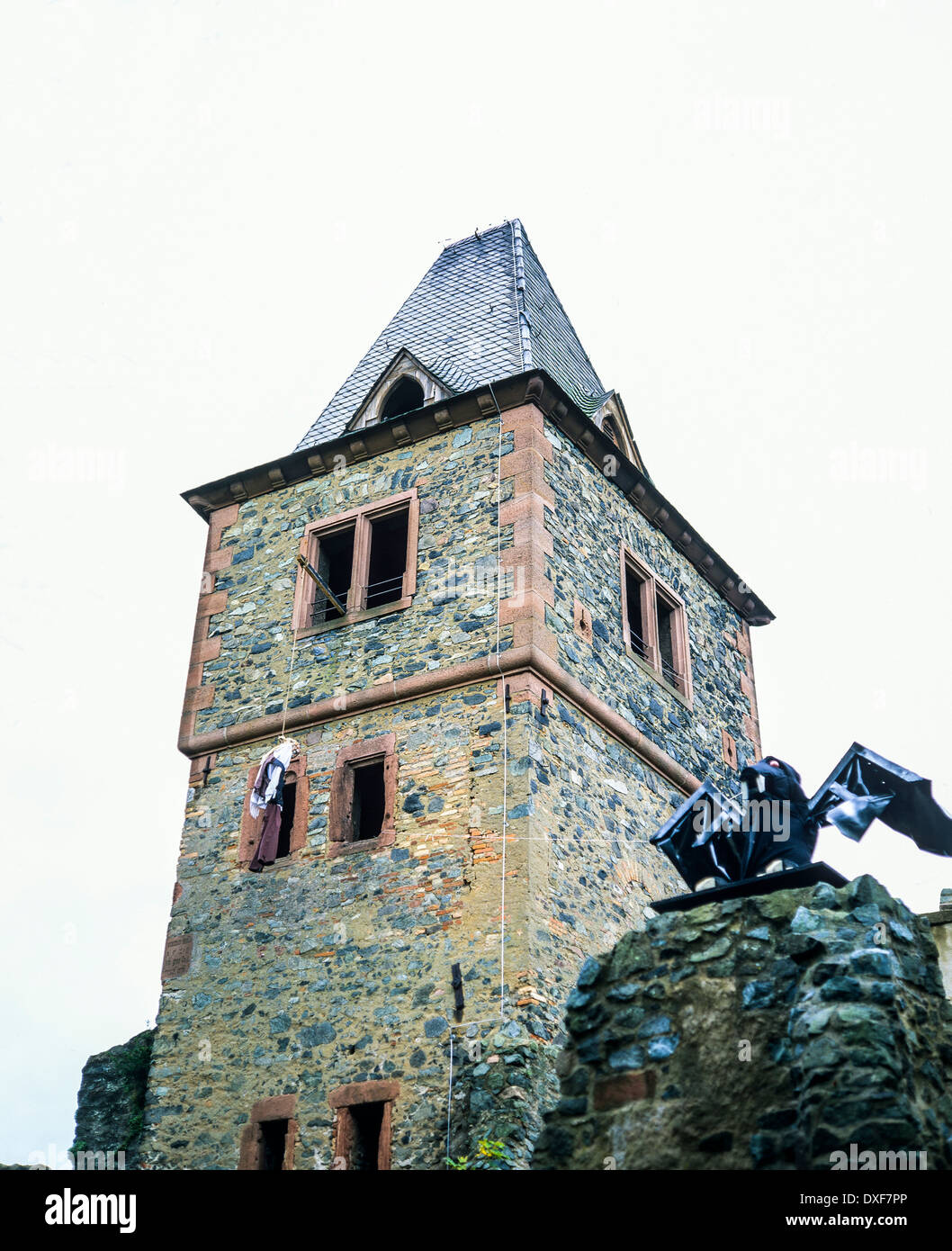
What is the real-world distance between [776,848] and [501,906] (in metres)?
4.85

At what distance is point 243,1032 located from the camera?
15680mm

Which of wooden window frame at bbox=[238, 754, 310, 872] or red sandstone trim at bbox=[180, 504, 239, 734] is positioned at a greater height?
red sandstone trim at bbox=[180, 504, 239, 734]

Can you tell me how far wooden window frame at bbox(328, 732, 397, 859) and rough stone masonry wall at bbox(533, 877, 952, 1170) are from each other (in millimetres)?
7191

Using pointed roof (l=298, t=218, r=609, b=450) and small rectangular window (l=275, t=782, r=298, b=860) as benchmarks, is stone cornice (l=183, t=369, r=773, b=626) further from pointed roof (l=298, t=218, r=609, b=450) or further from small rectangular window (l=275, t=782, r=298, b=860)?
small rectangular window (l=275, t=782, r=298, b=860)

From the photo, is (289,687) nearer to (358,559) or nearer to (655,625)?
(358,559)

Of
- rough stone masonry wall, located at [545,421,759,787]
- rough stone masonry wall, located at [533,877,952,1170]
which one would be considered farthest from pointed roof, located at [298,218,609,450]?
rough stone masonry wall, located at [533,877,952,1170]

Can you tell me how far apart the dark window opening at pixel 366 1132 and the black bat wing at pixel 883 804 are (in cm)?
605

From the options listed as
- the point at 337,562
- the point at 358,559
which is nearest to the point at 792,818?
the point at 358,559

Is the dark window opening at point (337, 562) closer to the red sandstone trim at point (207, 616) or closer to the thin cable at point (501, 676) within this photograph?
the red sandstone trim at point (207, 616)

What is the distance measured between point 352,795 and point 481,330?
26.5ft

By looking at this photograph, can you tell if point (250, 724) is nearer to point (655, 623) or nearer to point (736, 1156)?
point (655, 623)

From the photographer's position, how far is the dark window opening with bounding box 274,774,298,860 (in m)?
16.9
